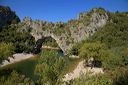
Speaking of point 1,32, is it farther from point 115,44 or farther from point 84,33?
point 115,44

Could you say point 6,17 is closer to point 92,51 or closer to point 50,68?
point 92,51

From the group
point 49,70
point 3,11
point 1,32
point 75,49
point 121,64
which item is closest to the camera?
point 49,70

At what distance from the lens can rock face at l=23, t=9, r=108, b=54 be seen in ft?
357

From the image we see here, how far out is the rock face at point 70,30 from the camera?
10875 centimetres

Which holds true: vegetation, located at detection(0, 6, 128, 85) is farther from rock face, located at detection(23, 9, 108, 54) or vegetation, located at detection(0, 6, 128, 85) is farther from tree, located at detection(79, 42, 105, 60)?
rock face, located at detection(23, 9, 108, 54)

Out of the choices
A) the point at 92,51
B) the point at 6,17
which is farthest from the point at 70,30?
the point at 92,51

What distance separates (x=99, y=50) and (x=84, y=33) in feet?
147

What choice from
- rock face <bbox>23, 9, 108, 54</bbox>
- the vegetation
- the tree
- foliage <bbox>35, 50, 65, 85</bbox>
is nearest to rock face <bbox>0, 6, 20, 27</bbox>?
the vegetation

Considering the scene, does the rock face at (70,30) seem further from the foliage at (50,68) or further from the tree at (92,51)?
the foliage at (50,68)

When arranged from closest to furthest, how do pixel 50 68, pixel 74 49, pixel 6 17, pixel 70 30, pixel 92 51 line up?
pixel 50 68 → pixel 92 51 → pixel 74 49 → pixel 70 30 → pixel 6 17

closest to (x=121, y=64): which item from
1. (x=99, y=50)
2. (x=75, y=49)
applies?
(x=99, y=50)

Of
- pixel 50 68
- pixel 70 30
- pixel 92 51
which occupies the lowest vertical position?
pixel 50 68

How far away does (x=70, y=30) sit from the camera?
11088 centimetres

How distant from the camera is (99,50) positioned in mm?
64250
